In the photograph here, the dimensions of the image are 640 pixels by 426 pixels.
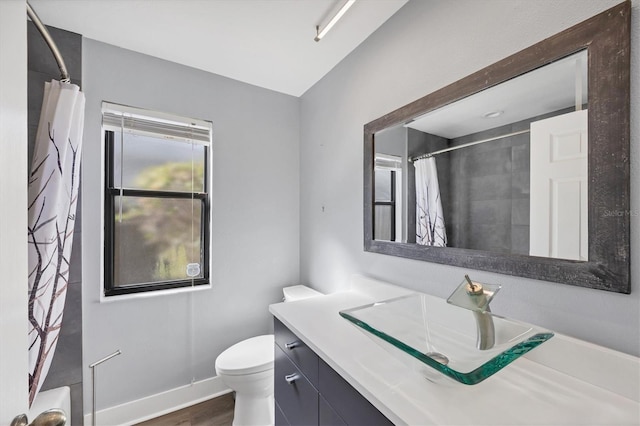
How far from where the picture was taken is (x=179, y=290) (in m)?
1.96

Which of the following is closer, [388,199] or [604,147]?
[604,147]

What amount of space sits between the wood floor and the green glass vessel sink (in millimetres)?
1500

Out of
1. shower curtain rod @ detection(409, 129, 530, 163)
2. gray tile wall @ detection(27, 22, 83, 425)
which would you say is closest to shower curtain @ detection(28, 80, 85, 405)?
gray tile wall @ detection(27, 22, 83, 425)

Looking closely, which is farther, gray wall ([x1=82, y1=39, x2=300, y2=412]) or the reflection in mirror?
gray wall ([x1=82, y1=39, x2=300, y2=412])

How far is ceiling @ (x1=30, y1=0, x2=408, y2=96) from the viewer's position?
1.41m

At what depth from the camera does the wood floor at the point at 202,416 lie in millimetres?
1798

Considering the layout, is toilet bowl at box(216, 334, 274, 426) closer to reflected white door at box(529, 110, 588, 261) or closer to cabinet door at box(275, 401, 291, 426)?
cabinet door at box(275, 401, 291, 426)

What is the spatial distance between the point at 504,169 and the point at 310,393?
45.9 inches

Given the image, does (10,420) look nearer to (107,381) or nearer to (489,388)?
(489,388)

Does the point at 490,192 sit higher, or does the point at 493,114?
the point at 493,114

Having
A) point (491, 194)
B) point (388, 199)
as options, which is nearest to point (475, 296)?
point (491, 194)

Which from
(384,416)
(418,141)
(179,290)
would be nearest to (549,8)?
(418,141)

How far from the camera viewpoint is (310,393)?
3.51 ft

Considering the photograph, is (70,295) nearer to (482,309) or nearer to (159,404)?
(159,404)
